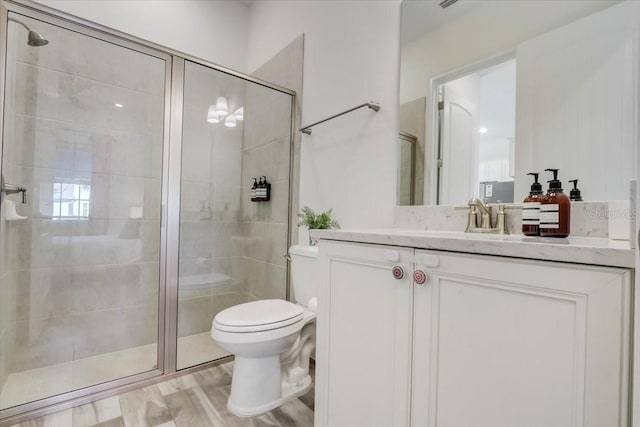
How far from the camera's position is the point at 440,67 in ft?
4.70

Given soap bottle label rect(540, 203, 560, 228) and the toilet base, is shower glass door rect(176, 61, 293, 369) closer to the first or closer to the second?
the toilet base

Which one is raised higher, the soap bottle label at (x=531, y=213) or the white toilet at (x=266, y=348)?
the soap bottle label at (x=531, y=213)

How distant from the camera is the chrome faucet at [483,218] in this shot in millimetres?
1148

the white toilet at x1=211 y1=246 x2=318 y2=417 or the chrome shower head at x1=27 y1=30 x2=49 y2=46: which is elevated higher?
the chrome shower head at x1=27 y1=30 x2=49 y2=46

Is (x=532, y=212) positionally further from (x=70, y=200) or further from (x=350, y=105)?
(x=70, y=200)

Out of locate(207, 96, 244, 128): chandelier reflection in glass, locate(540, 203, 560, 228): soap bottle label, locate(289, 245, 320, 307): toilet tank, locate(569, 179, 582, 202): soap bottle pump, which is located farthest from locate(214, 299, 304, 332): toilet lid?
locate(207, 96, 244, 128): chandelier reflection in glass

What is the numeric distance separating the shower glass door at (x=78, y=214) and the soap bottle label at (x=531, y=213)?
1.84 m

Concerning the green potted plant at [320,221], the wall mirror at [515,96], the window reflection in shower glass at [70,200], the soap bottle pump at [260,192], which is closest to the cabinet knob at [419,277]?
the wall mirror at [515,96]

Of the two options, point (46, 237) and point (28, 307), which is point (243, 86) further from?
point (28, 307)

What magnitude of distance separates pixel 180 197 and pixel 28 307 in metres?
1.04

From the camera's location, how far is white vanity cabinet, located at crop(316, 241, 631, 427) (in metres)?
0.58

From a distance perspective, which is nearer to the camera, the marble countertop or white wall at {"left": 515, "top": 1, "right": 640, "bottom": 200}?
the marble countertop

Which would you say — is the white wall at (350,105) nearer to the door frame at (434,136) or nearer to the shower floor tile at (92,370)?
the door frame at (434,136)

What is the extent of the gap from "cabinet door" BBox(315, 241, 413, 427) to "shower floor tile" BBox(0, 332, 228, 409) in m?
1.12
